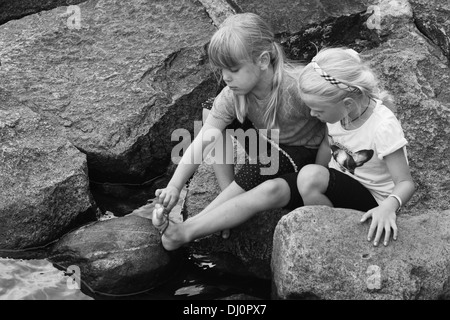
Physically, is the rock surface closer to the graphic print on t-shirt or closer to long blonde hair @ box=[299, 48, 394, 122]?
the graphic print on t-shirt

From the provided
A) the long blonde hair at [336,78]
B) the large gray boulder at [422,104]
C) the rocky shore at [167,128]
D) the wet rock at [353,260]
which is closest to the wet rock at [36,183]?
the rocky shore at [167,128]

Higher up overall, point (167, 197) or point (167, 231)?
point (167, 197)

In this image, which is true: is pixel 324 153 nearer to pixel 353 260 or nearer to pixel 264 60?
pixel 264 60

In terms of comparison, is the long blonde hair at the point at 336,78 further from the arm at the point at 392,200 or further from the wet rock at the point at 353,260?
the wet rock at the point at 353,260

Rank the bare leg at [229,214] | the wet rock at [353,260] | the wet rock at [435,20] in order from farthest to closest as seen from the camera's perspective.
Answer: the wet rock at [435,20]
the bare leg at [229,214]
the wet rock at [353,260]

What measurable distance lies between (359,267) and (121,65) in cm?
258

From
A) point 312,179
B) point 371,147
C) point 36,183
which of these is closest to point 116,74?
point 36,183

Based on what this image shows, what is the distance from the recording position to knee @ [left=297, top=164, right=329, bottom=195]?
407 cm

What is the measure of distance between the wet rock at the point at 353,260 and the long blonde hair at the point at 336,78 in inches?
23.0

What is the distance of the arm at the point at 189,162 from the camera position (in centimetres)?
423

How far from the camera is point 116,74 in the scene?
5488 mm

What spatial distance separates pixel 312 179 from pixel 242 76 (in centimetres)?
65

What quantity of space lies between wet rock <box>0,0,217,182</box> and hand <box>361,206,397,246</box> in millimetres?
1891

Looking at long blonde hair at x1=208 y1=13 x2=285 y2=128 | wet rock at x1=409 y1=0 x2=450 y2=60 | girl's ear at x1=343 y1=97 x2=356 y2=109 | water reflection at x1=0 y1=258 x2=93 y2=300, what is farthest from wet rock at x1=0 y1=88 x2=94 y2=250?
wet rock at x1=409 y1=0 x2=450 y2=60
